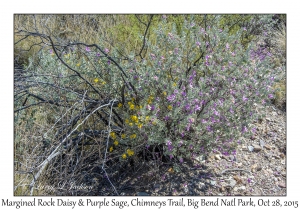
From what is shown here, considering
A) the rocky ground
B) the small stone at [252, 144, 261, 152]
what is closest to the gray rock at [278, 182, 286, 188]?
the rocky ground

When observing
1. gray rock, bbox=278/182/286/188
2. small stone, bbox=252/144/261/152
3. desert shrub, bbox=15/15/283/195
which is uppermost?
desert shrub, bbox=15/15/283/195

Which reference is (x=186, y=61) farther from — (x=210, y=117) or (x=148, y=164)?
(x=148, y=164)

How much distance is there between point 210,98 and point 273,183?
3.14 ft

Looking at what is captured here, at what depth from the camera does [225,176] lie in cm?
320

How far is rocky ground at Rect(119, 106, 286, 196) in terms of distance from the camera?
9.93 ft

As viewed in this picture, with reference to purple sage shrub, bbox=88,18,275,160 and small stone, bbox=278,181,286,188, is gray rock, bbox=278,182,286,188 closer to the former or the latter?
small stone, bbox=278,181,286,188

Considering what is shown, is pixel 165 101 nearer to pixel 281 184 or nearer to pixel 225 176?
pixel 225 176

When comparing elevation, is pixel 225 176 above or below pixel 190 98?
below

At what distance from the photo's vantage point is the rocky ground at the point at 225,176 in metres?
3.03

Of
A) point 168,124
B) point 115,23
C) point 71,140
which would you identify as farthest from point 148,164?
point 115,23

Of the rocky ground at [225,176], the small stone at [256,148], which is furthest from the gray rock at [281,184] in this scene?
the small stone at [256,148]

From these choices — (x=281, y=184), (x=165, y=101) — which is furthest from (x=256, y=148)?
(x=165, y=101)

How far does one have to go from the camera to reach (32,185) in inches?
99.6

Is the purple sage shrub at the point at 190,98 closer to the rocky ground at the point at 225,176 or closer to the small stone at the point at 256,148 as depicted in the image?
the rocky ground at the point at 225,176
